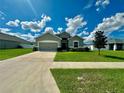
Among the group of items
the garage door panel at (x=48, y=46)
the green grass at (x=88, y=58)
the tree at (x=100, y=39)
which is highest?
the tree at (x=100, y=39)

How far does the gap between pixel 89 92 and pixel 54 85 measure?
5.12 ft

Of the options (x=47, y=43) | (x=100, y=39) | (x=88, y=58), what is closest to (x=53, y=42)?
(x=47, y=43)

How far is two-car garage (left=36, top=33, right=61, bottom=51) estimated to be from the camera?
3725 cm

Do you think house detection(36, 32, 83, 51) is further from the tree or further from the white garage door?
the tree

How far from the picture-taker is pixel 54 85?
629 cm

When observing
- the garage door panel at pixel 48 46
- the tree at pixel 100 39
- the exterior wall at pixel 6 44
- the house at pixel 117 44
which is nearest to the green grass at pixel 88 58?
the tree at pixel 100 39

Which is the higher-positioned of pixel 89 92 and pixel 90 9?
pixel 90 9

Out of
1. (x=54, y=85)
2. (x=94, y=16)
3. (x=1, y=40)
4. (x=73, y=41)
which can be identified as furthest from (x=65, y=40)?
(x=54, y=85)

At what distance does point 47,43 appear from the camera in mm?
37344

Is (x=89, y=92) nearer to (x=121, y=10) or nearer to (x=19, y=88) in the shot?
(x=19, y=88)

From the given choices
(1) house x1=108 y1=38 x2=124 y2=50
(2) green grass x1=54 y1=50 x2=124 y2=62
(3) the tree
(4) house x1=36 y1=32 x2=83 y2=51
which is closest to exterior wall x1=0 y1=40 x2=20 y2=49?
(4) house x1=36 y1=32 x2=83 y2=51

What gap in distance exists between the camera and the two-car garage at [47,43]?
37250 mm

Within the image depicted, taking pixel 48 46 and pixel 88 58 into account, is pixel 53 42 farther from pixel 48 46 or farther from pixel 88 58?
pixel 88 58

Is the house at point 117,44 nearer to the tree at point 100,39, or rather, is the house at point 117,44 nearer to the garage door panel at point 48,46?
the garage door panel at point 48,46
